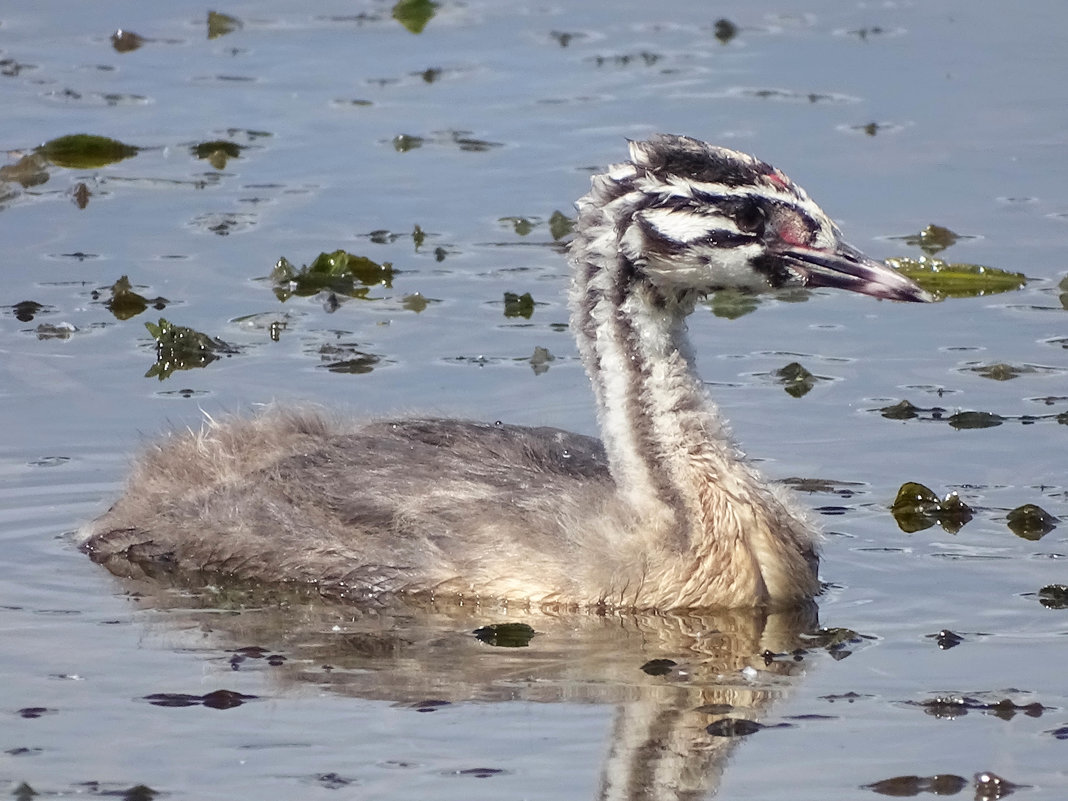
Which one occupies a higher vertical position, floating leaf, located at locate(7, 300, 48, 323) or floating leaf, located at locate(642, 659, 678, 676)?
floating leaf, located at locate(7, 300, 48, 323)

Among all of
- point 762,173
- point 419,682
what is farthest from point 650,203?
point 419,682

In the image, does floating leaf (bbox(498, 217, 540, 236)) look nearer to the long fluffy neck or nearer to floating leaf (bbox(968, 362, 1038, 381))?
floating leaf (bbox(968, 362, 1038, 381))

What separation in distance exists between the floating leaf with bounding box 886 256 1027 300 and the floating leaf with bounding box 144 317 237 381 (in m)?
4.41

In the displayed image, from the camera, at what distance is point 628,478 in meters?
11.1

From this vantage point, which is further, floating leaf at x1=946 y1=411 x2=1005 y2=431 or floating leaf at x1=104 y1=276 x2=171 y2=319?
floating leaf at x1=104 y1=276 x2=171 y2=319

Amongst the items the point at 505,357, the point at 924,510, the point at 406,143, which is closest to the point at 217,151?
the point at 406,143

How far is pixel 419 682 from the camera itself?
1012 cm

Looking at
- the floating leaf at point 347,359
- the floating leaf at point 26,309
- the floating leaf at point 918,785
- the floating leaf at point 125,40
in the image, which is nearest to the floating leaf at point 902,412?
the floating leaf at point 347,359

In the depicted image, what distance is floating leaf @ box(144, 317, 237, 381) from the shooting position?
1438cm

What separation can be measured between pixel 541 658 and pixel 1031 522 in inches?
110

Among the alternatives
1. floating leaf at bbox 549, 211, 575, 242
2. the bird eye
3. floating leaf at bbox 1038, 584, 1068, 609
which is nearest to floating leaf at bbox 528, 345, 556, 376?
floating leaf at bbox 549, 211, 575, 242

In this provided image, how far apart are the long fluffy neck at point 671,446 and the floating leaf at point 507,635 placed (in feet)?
2.55

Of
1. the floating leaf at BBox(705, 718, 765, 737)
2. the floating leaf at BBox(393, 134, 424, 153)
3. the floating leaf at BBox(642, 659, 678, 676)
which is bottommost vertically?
the floating leaf at BBox(705, 718, 765, 737)

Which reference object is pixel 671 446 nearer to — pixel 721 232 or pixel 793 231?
pixel 721 232
